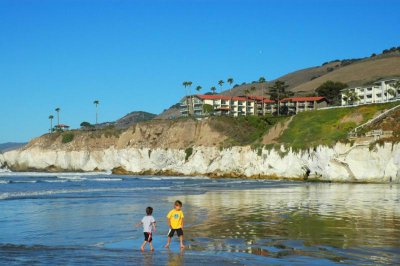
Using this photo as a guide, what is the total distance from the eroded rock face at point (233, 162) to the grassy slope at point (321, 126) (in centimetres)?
208

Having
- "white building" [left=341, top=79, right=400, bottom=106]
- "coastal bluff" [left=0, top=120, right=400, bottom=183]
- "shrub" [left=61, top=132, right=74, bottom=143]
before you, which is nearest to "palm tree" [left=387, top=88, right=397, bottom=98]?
"white building" [left=341, top=79, right=400, bottom=106]

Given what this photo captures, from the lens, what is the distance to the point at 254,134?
93125 mm

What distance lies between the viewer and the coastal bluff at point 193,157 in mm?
55688

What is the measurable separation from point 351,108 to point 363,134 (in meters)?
17.9

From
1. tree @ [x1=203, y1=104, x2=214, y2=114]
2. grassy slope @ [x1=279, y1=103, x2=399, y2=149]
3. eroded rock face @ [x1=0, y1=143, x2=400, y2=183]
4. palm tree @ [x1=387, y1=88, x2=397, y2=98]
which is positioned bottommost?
eroded rock face @ [x1=0, y1=143, x2=400, y2=183]

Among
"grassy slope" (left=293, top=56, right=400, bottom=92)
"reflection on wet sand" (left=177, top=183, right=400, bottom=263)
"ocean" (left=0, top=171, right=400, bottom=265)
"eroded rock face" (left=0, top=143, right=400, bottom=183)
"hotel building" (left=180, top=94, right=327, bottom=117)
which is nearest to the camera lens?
"ocean" (left=0, top=171, right=400, bottom=265)

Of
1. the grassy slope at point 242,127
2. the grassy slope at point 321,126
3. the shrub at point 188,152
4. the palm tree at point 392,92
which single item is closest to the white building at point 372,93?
the palm tree at point 392,92

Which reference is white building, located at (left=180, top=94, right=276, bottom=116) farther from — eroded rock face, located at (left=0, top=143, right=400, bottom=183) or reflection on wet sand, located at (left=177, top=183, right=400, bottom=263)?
reflection on wet sand, located at (left=177, top=183, right=400, bottom=263)

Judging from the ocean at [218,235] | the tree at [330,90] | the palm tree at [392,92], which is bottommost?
the ocean at [218,235]

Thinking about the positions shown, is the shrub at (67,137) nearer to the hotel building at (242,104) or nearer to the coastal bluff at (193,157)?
the coastal bluff at (193,157)

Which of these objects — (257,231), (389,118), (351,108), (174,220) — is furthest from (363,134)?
(174,220)

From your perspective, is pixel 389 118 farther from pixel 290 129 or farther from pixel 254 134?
pixel 254 134

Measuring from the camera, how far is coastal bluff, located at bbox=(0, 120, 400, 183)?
183ft

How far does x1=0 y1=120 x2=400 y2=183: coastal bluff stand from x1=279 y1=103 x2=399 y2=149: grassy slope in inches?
76.9
